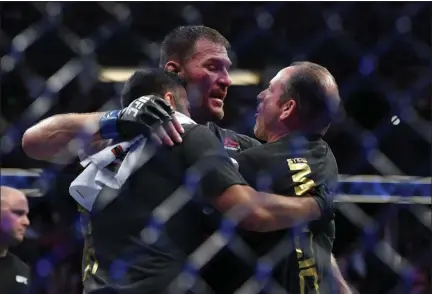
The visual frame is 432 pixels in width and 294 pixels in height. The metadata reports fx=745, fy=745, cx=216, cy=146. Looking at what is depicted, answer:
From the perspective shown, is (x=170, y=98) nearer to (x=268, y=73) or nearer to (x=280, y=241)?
(x=280, y=241)

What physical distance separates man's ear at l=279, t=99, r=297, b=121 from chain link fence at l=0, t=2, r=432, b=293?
0.82 meters

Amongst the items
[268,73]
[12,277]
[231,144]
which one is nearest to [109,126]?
[231,144]

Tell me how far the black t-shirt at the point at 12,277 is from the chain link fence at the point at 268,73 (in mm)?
92

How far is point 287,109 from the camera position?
1386mm

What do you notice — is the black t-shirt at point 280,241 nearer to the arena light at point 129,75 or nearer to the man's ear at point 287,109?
the man's ear at point 287,109

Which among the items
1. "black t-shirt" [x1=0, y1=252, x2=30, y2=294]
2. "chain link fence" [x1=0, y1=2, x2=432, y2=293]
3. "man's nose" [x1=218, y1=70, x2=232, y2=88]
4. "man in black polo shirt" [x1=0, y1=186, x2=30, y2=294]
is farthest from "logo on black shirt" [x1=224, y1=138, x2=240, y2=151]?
"black t-shirt" [x1=0, y1=252, x2=30, y2=294]

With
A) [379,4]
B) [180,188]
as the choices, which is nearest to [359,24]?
[379,4]

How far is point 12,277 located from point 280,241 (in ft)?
3.34

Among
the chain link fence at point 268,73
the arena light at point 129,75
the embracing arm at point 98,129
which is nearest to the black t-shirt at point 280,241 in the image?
the embracing arm at point 98,129

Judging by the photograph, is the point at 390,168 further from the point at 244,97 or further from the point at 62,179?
the point at 244,97

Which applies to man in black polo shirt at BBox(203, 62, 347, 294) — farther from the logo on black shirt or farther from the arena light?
the arena light

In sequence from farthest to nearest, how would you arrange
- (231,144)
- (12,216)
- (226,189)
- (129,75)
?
(129,75), (231,144), (12,216), (226,189)

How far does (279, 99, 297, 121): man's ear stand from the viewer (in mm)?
1378

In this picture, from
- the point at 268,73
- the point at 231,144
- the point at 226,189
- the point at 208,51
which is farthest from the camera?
the point at 268,73
